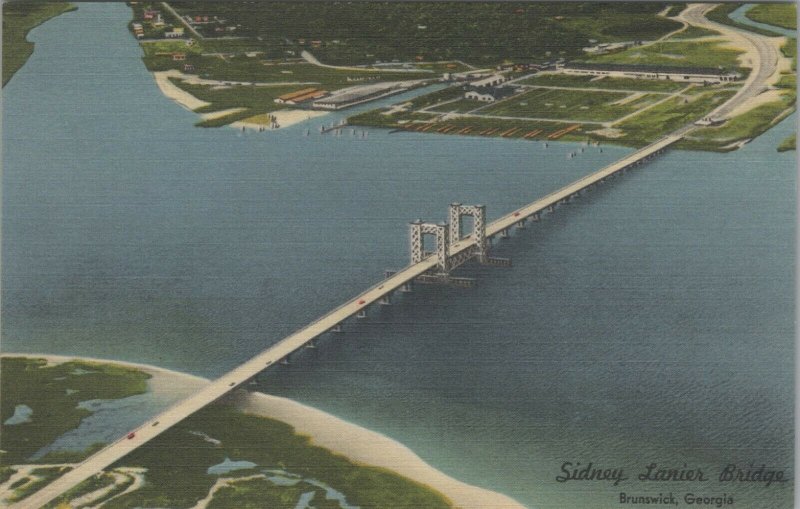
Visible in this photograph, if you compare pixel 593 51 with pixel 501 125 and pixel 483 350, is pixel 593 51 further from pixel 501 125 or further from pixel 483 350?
pixel 483 350

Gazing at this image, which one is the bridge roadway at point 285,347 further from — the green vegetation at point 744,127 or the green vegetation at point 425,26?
the green vegetation at point 425,26

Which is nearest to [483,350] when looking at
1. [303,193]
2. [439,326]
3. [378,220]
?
[439,326]

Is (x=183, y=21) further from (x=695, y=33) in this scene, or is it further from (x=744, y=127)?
(x=744, y=127)

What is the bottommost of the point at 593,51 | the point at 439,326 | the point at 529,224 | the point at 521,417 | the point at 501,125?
the point at 521,417

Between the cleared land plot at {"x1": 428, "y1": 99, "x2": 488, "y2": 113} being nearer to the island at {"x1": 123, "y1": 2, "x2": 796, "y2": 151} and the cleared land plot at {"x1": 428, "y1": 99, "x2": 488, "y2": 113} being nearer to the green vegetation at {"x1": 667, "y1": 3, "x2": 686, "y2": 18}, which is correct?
the island at {"x1": 123, "y1": 2, "x2": 796, "y2": 151}

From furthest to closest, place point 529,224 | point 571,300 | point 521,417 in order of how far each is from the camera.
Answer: point 529,224 < point 571,300 < point 521,417

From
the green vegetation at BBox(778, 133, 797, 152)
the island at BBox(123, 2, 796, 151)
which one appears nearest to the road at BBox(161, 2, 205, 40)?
the island at BBox(123, 2, 796, 151)
